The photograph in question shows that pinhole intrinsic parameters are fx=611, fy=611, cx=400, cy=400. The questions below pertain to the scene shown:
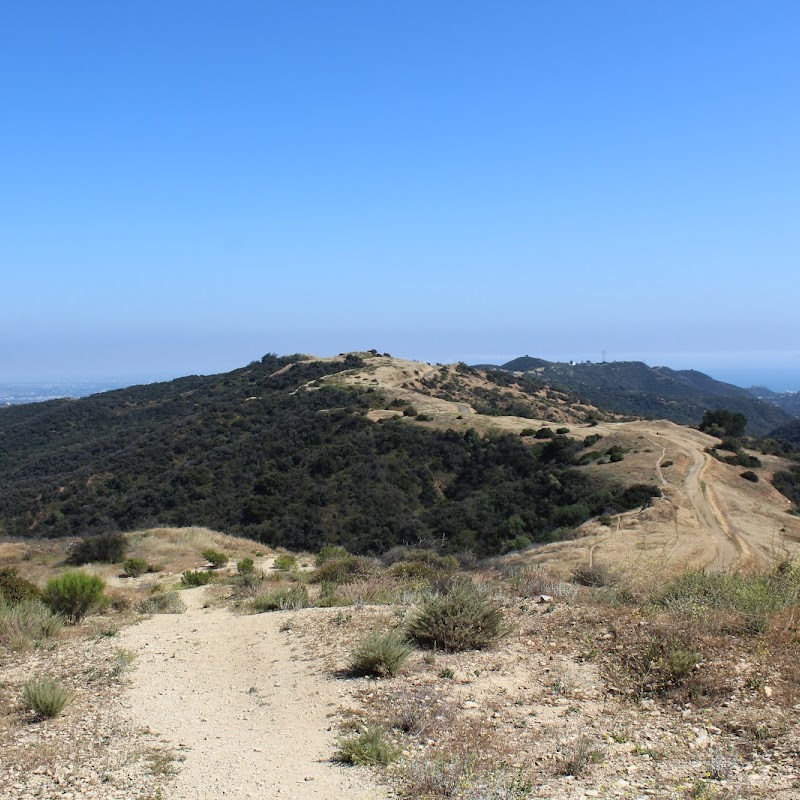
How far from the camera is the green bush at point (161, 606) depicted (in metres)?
11.4

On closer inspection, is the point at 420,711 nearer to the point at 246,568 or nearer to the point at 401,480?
the point at 246,568

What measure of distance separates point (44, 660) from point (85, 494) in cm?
3943

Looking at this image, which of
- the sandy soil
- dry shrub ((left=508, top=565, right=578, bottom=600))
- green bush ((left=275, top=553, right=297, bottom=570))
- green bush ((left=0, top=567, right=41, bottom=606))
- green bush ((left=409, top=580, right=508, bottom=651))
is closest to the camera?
green bush ((left=409, top=580, right=508, bottom=651))

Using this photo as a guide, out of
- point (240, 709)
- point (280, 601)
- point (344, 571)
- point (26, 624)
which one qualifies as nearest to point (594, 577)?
point (344, 571)

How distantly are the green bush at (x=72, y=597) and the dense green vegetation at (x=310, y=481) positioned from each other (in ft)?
60.2

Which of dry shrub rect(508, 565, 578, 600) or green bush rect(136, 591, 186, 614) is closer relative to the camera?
dry shrub rect(508, 565, 578, 600)

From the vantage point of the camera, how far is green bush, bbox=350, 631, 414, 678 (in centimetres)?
693

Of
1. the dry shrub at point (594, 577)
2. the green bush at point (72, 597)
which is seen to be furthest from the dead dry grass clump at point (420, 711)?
the green bush at point (72, 597)

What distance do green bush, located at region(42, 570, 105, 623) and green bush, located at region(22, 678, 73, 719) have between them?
444cm

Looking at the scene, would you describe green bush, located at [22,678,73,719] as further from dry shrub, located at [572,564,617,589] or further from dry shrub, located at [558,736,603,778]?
dry shrub, located at [572,564,617,589]

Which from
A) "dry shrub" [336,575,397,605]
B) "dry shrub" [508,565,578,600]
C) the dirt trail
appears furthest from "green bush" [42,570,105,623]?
"dry shrub" [508,565,578,600]

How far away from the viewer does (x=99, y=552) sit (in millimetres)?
19781

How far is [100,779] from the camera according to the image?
4875mm

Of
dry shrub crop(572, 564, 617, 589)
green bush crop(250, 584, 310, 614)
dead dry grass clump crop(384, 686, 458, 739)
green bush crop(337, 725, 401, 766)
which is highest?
green bush crop(337, 725, 401, 766)
